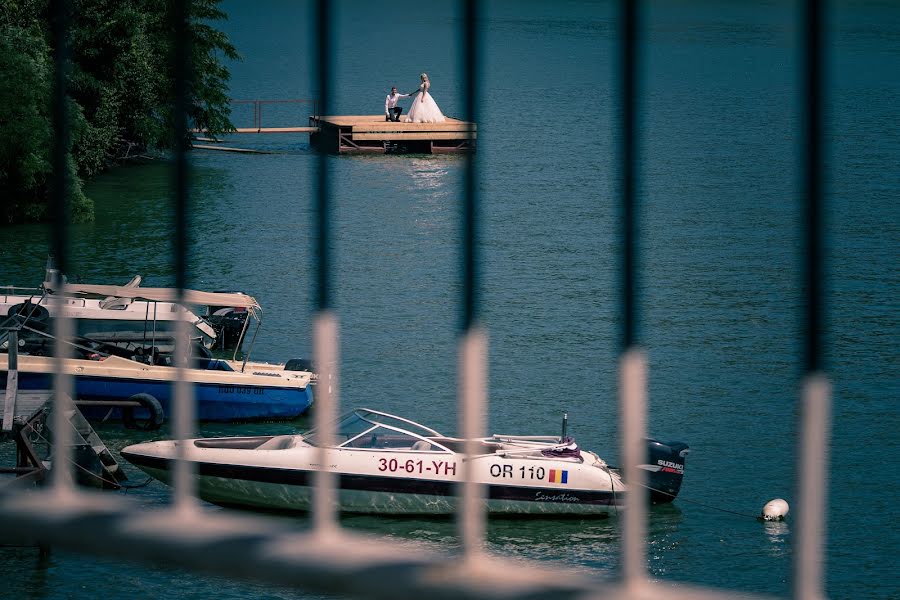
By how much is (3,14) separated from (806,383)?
29286mm

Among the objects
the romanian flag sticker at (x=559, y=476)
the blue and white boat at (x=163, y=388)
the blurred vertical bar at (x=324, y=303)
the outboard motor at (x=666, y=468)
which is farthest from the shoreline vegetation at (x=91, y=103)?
the blurred vertical bar at (x=324, y=303)

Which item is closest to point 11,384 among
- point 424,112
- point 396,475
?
point 396,475

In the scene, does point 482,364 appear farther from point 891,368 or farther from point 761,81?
point 761,81

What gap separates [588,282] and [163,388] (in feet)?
34.7

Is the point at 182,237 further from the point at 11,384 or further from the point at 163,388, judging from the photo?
the point at 163,388

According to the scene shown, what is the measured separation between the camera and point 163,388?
60.7ft

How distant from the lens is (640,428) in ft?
6.40

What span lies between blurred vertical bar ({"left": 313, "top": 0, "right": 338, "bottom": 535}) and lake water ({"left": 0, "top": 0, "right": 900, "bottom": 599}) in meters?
0.11

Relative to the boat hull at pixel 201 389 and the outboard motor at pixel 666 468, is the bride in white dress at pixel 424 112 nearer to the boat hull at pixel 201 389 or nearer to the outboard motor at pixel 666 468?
the boat hull at pixel 201 389

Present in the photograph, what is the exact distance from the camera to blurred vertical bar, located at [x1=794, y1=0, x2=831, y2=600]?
1.80 meters

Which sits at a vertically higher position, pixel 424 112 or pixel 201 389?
pixel 424 112

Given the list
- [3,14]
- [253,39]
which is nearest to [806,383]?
[3,14]

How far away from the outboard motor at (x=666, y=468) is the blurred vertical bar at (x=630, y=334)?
12665 millimetres

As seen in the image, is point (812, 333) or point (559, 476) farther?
point (559, 476)
